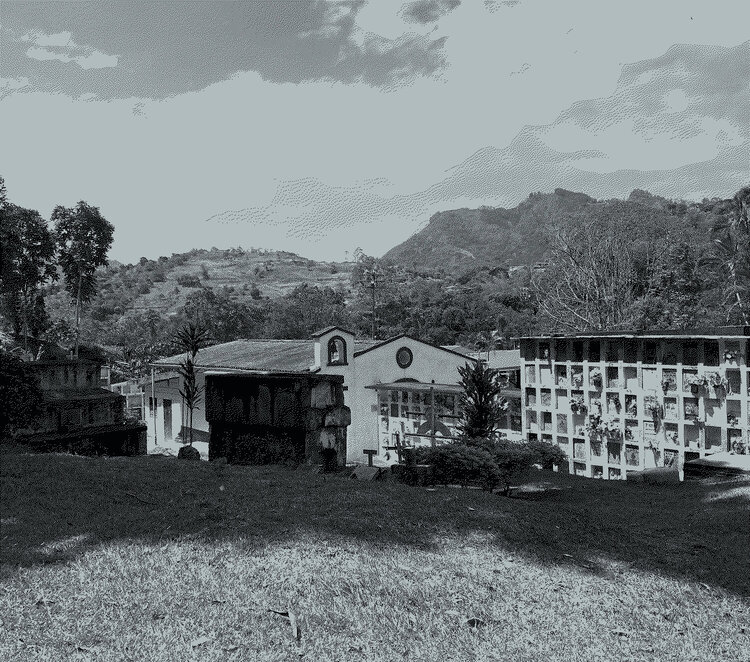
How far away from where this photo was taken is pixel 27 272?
91.3 feet

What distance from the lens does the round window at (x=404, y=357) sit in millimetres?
28547

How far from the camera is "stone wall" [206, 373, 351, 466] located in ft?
43.2

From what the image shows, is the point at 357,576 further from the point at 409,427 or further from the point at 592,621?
the point at 409,427

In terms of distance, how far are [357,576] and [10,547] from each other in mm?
3204

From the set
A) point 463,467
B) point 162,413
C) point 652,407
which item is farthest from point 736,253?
point 162,413

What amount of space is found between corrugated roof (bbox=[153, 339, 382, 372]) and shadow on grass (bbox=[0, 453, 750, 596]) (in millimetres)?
15468

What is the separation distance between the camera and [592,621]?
5.39 m

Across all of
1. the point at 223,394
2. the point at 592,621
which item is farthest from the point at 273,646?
the point at 223,394

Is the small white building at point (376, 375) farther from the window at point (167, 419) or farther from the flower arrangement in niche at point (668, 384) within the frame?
the flower arrangement in niche at point (668, 384)

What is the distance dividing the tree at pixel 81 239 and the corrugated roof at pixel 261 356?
5.32 metres

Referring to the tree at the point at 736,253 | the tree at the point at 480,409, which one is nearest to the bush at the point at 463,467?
the tree at the point at 480,409

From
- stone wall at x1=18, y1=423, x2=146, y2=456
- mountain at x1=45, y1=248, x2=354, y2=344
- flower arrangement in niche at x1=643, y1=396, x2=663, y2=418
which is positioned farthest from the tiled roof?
mountain at x1=45, y1=248, x2=354, y2=344

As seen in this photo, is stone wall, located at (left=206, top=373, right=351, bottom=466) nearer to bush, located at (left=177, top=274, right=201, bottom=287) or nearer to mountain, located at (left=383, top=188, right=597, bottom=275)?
bush, located at (left=177, top=274, right=201, bottom=287)

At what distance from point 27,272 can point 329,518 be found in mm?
24538
